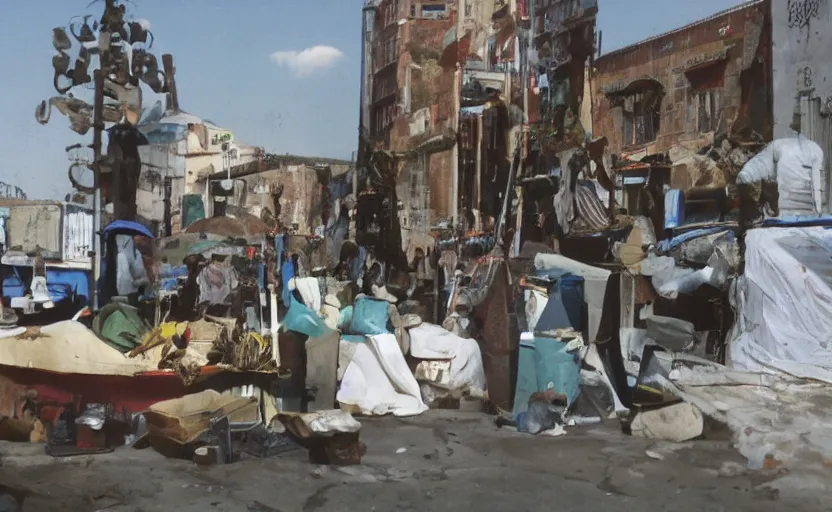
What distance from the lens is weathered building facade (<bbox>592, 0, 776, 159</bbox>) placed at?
27.5 ft

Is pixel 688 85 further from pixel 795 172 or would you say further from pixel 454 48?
pixel 454 48

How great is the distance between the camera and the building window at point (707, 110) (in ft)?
28.9

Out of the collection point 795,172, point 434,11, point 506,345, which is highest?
point 434,11

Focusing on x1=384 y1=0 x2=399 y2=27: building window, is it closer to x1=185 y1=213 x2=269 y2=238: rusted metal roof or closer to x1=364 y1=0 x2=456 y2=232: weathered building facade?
x1=364 y1=0 x2=456 y2=232: weathered building facade

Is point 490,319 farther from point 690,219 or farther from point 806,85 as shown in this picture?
point 806,85

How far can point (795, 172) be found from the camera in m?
7.91

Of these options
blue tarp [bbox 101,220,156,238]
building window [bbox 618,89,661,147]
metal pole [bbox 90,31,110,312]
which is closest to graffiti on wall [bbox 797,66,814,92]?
building window [bbox 618,89,661,147]

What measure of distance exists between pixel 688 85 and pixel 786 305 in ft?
9.55

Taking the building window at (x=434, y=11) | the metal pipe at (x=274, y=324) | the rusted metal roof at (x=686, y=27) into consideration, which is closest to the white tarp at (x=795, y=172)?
the rusted metal roof at (x=686, y=27)

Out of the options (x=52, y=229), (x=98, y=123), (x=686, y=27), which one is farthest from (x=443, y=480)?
(x=98, y=123)

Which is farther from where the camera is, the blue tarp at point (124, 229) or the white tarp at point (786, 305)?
the blue tarp at point (124, 229)

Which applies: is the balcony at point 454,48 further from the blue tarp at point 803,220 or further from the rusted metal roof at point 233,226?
the blue tarp at point 803,220

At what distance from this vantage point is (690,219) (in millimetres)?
8766

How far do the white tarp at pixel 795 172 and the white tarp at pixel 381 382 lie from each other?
4.30 m
